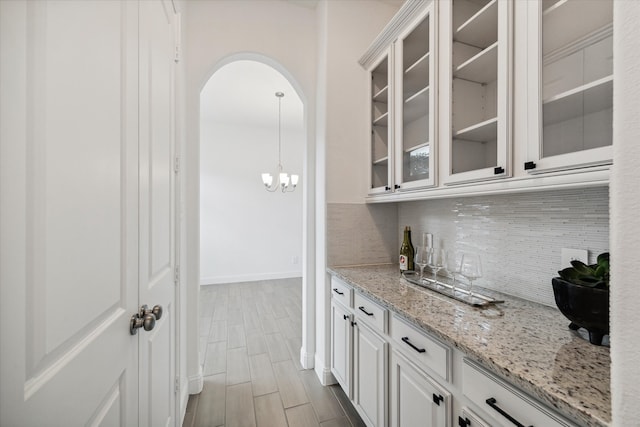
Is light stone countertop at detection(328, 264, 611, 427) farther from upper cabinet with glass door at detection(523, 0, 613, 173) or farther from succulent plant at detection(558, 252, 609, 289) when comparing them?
upper cabinet with glass door at detection(523, 0, 613, 173)

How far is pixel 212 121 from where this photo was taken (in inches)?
189

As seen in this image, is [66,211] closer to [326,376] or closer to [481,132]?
[481,132]

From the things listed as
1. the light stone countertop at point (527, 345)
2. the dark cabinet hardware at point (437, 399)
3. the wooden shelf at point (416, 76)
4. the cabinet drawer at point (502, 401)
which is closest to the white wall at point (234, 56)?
the wooden shelf at point (416, 76)

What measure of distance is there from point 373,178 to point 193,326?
175 cm

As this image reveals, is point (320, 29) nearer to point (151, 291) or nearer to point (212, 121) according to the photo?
point (151, 291)

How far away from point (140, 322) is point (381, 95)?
77.4 inches

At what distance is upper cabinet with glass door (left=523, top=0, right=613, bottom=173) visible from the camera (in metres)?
0.81

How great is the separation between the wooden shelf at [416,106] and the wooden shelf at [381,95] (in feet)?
0.95

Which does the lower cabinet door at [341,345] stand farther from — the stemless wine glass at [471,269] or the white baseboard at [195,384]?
the white baseboard at [195,384]

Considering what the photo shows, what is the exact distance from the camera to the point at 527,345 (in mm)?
831

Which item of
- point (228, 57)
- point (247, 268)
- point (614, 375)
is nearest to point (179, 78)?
point (228, 57)

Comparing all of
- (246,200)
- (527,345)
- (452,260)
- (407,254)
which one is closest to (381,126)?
(407,254)

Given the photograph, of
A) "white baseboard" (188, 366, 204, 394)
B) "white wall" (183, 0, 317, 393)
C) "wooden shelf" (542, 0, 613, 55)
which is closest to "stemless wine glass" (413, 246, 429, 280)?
"white wall" (183, 0, 317, 393)

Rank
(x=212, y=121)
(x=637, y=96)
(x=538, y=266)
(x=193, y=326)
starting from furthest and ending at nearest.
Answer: (x=212, y=121) → (x=193, y=326) → (x=538, y=266) → (x=637, y=96)
